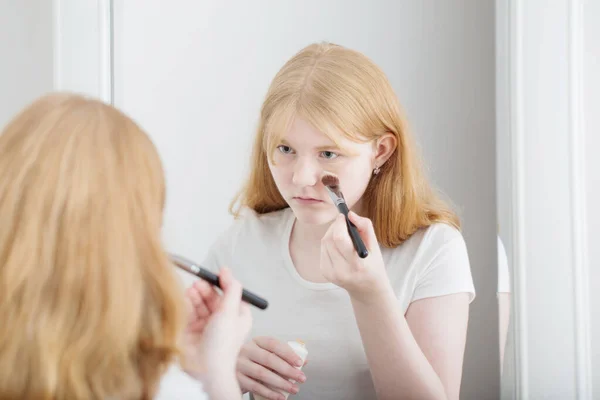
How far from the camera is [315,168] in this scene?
2.69 feet

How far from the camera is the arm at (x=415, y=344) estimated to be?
2.51ft

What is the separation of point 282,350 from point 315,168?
22 cm

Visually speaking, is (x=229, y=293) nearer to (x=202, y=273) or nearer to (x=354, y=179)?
(x=202, y=273)

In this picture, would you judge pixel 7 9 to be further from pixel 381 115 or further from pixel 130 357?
pixel 130 357

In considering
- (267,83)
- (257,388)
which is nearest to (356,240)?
(257,388)

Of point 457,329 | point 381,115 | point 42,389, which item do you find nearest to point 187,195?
point 381,115

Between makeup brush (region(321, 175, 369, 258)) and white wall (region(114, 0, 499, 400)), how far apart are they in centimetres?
15

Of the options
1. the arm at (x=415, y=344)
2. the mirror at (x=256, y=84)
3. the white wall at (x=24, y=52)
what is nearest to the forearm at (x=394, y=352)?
the arm at (x=415, y=344)

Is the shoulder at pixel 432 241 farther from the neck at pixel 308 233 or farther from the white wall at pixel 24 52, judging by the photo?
the white wall at pixel 24 52

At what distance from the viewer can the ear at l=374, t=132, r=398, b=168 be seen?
0.86 m

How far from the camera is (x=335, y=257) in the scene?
0.74 m

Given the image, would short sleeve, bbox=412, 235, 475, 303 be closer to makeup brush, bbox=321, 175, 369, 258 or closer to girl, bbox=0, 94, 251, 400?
makeup brush, bbox=321, 175, 369, 258

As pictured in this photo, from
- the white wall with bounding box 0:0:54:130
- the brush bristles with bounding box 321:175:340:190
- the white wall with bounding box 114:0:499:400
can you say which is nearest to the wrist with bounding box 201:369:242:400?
the brush bristles with bounding box 321:175:340:190

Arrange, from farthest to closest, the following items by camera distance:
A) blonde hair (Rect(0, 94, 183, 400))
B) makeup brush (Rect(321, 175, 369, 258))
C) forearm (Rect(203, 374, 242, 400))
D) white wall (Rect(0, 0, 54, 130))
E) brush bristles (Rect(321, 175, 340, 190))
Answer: white wall (Rect(0, 0, 54, 130)), brush bristles (Rect(321, 175, 340, 190)), makeup brush (Rect(321, 175, 369, 258)), forearm (Rect(203, 374, 242, 400)), blonde hair (Rect(0, 94, 183, 400))
